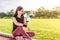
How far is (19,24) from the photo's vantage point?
9.33 feet

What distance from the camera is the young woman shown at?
2.78 metres

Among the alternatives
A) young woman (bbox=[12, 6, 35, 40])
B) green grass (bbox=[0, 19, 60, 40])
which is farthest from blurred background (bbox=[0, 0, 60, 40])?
young woman (bbox=[12, 6, 35, 40])

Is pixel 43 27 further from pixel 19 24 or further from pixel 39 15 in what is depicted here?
pixel 19 24

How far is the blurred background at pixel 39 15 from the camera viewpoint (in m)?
3.06

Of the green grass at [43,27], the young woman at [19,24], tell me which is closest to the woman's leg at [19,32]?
the young woman at [19,24]

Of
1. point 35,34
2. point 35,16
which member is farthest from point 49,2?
point 35,34

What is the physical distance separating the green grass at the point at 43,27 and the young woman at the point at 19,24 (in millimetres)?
165

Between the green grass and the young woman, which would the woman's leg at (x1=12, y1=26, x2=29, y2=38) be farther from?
the green grass

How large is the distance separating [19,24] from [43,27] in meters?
0.45

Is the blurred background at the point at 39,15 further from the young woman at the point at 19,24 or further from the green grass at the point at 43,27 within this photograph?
the young woman at the point at 19,24

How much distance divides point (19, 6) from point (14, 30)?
14.0 inches

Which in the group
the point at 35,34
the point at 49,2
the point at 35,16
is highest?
the point at 49,2

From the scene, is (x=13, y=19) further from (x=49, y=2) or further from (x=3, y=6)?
(x=49, y=2)

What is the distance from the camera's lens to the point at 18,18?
9.36 feet
